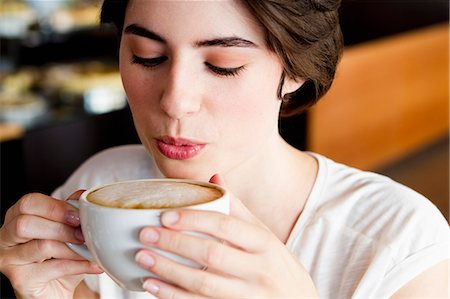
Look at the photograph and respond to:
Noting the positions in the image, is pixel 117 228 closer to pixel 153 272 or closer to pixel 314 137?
pixel 153 272

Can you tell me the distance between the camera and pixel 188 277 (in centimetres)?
85

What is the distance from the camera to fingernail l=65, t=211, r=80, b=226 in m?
1.00

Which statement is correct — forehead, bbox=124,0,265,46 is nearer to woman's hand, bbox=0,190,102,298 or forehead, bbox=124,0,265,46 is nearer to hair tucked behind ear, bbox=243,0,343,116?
hair tucked behind ear, bbox=243,0,343,116

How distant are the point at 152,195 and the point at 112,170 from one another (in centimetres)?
76

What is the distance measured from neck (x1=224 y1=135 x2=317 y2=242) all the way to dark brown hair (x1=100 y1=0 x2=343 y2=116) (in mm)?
141

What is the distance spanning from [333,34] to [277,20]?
0.24 metres

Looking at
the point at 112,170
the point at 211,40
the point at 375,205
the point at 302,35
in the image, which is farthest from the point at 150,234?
the point at 112,170

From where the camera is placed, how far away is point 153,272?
2.81 feet

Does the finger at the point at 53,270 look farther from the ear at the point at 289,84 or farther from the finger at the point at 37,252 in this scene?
the ear at the point at 289,84

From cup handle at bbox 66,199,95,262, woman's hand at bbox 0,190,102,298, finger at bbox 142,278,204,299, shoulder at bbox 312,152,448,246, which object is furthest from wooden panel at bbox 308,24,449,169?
finger at bbox 142,278,204,299

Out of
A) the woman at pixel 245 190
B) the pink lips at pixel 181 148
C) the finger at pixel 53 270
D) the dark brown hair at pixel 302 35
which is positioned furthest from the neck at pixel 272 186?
the finger at pixel 53 270

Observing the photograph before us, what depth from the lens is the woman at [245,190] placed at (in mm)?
896

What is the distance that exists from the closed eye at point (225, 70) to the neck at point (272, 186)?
11.8 inches

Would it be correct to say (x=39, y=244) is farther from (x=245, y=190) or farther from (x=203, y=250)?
(x=245, y=190)
